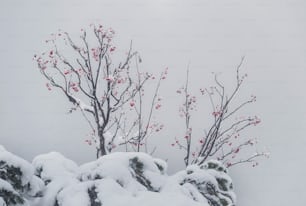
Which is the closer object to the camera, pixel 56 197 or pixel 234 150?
pixel 56 197

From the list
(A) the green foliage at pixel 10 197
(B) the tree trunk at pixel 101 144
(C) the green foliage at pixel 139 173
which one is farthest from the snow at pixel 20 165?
(B) the tree trunk at pixel 101 144

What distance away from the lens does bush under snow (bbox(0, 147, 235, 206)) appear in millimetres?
2537

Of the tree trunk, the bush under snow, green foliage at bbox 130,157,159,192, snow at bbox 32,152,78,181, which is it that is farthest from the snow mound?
the tree trunk

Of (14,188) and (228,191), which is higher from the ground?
(14,188)

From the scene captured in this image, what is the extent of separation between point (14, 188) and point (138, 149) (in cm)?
375

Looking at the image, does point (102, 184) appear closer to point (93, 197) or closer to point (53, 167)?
point (93, 197)

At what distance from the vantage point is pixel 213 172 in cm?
354

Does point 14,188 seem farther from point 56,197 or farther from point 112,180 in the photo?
point 112,180

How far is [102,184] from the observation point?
2.61 meters

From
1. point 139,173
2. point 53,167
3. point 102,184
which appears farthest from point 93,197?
point 53,167

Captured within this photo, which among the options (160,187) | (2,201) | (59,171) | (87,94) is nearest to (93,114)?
(87,94)

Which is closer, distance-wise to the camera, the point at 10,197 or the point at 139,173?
the point at 10,197

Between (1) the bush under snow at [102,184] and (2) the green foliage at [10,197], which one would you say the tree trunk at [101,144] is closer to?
(1) the bush under snow at [102,184]

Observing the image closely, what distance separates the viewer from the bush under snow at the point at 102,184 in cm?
254
